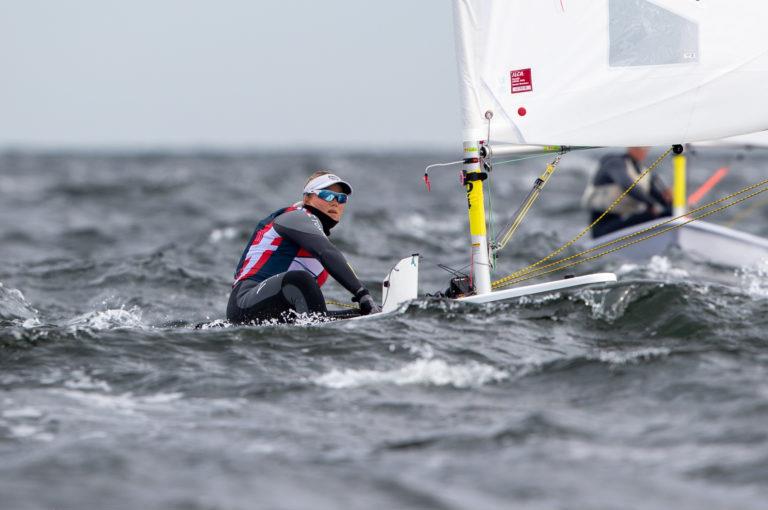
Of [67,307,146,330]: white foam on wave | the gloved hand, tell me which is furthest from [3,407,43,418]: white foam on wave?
the gloved hand

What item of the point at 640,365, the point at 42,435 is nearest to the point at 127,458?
the point at 42,435

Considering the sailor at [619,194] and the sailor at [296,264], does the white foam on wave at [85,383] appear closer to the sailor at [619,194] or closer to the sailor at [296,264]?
the sailor at [296,264]

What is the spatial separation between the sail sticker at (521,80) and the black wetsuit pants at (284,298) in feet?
5.88

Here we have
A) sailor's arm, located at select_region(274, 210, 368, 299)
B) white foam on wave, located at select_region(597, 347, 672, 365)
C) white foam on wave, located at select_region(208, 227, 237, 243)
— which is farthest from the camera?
white foam on wave, located at select_region(208, 227, 237, 243)

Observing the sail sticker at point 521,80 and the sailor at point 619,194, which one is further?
the sailor at point 619,194

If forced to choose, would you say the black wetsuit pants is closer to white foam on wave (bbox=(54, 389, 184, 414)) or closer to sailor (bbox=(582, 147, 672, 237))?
white foam on wave (bbox=(54, 389, 184, 414))

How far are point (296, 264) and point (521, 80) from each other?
1.91 meters

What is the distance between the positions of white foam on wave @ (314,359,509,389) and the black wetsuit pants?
108cm

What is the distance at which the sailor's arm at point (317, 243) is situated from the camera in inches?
276

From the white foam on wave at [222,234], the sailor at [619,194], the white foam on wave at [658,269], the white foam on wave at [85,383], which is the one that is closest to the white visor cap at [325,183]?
the white foam on wave at [85,383]

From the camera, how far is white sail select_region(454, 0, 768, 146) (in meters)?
6.93

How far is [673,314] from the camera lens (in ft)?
23.2

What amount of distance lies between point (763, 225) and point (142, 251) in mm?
10001

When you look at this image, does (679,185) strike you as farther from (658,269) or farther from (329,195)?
(329,195)
